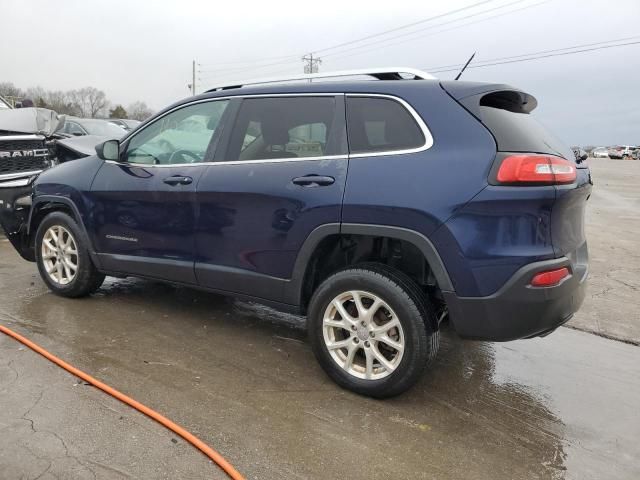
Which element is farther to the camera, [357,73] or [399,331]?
[357,73]

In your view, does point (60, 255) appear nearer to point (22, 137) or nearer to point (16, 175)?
point (16, 175)

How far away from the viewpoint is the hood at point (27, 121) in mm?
7328

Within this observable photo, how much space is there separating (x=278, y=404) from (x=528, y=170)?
73.9 inches

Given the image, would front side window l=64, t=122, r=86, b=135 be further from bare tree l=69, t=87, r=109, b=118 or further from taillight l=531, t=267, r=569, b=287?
bare tree l=69, t=87, r=109, b=118

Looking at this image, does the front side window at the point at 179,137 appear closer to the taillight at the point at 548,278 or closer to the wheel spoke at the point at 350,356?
the wheel spoke at the point at 350,356

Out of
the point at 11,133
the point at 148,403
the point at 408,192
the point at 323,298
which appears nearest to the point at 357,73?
the point at 408,192

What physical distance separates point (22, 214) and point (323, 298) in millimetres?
3928

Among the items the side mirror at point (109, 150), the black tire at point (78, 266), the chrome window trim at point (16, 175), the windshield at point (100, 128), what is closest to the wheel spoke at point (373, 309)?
A: the side mirror at point (109, 150)

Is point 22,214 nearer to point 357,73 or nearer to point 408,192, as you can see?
point 357,73

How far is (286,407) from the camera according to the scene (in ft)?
10.00

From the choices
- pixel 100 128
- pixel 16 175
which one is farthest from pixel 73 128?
pixel 16 175

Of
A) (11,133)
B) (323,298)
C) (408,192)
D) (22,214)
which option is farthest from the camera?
(11,133)

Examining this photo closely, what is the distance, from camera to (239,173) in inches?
141

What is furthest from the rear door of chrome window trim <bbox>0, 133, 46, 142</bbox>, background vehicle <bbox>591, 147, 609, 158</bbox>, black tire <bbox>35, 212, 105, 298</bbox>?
background vehicle <bbox>591, 147, 609, 158</bbox>
